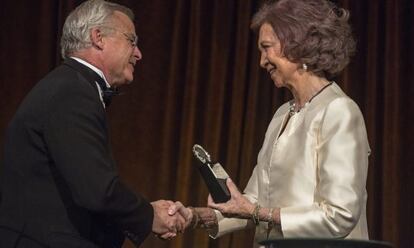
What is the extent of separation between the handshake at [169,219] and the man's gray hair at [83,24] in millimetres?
619

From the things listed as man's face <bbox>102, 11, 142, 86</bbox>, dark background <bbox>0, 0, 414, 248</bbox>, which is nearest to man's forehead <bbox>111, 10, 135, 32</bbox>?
man's face <bbox>102, 11, 142, 86</bbox>

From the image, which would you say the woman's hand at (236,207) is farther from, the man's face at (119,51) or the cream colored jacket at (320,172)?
the man's face at (119,51)

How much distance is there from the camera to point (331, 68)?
2967 millimetres

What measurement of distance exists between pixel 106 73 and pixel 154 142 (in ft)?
4.17

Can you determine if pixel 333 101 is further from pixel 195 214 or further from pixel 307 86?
pixel 195 214

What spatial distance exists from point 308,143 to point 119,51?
2.44 ft

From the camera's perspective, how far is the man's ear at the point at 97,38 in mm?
2947

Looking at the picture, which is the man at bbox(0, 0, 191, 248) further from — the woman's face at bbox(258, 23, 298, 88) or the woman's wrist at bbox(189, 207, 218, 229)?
the woman's face at bbox(258, 23, 298, 88)

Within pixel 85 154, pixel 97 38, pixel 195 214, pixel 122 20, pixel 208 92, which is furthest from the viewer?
pixel 208 92

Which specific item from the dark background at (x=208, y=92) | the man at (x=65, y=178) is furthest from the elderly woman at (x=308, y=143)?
the dark background at (x=208, y=92)

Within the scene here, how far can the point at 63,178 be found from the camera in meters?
2.62

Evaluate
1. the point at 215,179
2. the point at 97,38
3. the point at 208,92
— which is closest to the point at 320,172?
the point at 215,179

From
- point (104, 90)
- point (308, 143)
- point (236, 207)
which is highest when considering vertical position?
point (104, 90)

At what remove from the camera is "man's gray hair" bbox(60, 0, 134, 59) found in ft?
9.66
